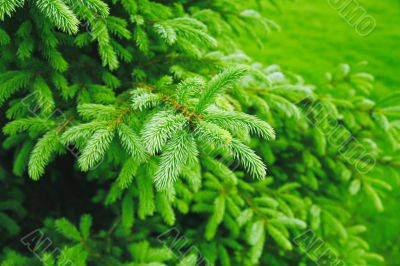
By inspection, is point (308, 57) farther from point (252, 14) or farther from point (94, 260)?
point (94, 260)

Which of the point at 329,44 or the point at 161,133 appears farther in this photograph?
the point at 329,44

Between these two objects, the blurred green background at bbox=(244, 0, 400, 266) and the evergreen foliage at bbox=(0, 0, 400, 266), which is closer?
the evergreen foliage at bbox=(0, 0, 400, 266)

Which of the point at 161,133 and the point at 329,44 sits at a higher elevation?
the point at 161,133

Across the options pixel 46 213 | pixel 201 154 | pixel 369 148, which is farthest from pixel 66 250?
pixel 369 148

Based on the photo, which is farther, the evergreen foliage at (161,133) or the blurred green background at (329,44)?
the blurred green background at (329,44)
